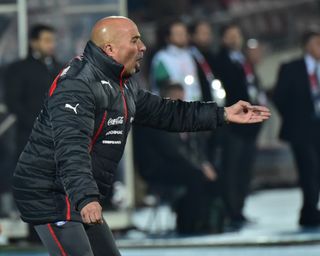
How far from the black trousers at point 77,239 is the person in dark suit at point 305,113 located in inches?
271

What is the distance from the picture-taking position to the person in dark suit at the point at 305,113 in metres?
14.6

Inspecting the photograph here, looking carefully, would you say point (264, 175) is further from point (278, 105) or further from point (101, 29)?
point (101, 29)

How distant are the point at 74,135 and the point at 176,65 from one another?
6.77 metres

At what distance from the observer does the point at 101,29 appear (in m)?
7.80

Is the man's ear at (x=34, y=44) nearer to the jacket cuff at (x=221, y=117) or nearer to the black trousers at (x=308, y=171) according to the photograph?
the black trousers at (x=308, y=171)

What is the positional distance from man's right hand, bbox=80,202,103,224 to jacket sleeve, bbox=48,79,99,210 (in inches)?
1.7

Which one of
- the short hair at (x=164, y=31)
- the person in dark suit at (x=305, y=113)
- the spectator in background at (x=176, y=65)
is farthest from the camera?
the person in dark suit at (x=305, y=113)

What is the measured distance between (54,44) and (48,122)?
6.12 metres

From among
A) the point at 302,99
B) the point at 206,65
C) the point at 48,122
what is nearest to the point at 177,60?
the point at 206,65

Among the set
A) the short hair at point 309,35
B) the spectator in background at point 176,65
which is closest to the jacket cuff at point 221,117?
the spectator in background at point 176,65

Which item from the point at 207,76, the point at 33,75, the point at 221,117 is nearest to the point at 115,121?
the point at 221,117

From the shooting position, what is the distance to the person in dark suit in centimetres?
1465

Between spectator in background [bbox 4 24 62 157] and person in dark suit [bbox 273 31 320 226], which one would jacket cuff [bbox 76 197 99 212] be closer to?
spectator in background [bbox 4 24 62 157]

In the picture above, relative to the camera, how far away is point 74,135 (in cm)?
743
